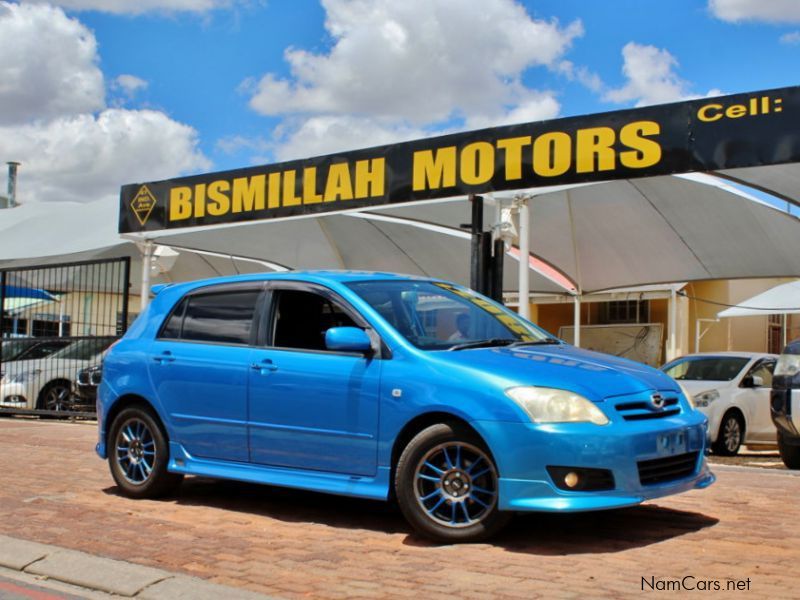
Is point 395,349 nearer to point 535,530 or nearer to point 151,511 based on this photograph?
point 535,530

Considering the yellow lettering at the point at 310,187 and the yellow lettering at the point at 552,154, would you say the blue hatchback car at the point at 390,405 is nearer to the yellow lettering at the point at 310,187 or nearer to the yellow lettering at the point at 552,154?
the yellow lettering at the point at 552,154

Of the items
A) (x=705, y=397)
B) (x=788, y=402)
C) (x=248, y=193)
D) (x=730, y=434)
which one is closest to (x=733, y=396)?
(x=705, y=397)

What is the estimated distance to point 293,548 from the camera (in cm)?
554

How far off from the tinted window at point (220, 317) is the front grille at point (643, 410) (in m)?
2.70

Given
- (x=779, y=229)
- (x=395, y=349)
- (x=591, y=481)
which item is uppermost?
(x=779, y=229)

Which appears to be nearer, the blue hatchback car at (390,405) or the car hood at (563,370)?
the blue hatchback car at (390,405)

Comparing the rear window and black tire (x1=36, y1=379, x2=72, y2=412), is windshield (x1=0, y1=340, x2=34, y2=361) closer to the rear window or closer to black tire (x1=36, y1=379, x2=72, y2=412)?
black tire (x1=36, y1=379, x2=72, y2=412)

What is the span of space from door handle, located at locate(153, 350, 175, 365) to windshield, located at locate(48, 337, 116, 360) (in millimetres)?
7421

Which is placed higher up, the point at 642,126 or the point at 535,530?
the point at 642,126

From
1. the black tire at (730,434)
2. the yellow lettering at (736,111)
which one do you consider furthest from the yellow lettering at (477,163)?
the black tire at (730,434)

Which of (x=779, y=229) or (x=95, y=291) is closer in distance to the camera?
(x=95, y=291)

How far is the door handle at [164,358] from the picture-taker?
704cm

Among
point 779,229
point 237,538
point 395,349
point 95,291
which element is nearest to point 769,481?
point 395,349

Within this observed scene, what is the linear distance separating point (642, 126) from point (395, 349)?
5.80m
